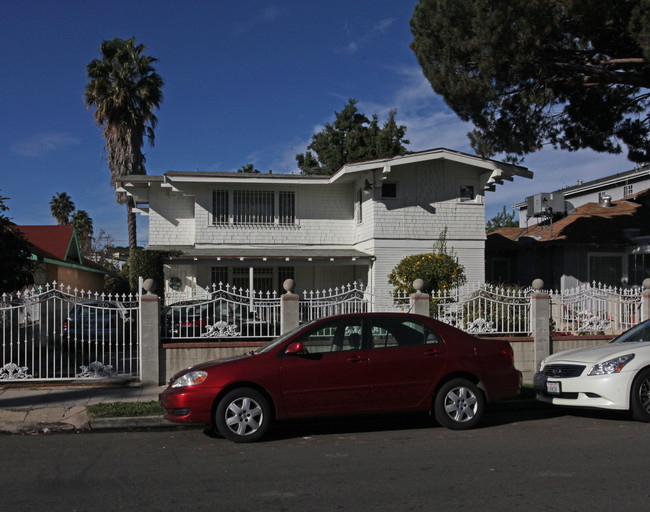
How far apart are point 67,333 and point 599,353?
29.1 feet

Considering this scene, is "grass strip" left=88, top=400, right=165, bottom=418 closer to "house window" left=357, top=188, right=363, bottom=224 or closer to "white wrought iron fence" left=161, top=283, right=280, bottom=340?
"white wrought iron fence" left=161, top=283, right=280, bottom=340

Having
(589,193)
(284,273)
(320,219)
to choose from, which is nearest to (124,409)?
(284,273)

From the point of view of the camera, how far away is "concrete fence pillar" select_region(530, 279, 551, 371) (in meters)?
11.7

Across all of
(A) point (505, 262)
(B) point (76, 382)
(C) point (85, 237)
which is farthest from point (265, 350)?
(C) point (85, 237)

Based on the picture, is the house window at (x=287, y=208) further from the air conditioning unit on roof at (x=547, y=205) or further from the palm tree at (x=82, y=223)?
the palm tree at (x=82, y=223)

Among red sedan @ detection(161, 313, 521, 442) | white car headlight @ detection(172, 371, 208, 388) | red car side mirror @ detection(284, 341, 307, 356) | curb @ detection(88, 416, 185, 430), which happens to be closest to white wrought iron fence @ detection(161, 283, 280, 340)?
curb @ detection(88, 416, 185, 430)

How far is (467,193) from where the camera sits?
19297mm

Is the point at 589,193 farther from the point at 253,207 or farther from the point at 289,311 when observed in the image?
the point at 289,311

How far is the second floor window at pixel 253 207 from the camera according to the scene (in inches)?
771

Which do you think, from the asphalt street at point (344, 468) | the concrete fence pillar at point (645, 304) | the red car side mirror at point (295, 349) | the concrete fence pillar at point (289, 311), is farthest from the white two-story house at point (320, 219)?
the red car side mirror at point (295, 349)

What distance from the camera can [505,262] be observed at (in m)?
22.7

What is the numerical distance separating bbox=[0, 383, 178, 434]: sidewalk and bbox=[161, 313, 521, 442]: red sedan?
1.52 m

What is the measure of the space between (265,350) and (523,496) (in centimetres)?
349

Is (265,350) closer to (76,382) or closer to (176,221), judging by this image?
(76,382)
